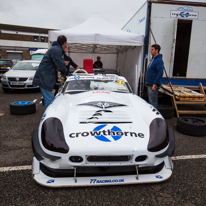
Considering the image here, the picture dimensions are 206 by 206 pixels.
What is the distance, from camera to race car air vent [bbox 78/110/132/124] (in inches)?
90.3

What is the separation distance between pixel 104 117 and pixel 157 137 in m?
0.69

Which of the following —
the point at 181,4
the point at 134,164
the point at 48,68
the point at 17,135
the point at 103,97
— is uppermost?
the point at 181,4

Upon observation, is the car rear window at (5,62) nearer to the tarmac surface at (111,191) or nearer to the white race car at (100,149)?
the tarmac surface at (111,191)

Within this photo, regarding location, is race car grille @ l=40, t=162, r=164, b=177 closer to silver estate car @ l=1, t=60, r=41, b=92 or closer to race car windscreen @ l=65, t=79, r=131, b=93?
race car windscreen @ l=65, t=79, r=131, b=93

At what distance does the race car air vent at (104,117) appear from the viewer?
2293 mm

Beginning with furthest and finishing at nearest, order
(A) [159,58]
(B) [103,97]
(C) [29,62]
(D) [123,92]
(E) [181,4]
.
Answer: (C) [29,62], (E) [181,4], (A) [159,58], (D) [123,92], (B) [103,97]

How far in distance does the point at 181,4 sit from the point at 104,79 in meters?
3.91

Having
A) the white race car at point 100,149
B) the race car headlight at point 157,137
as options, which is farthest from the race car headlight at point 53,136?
the race car headlight at point 157,137

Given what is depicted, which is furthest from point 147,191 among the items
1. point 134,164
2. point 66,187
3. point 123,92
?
point 123,92

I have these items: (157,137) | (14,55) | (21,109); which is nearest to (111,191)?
(157,137)

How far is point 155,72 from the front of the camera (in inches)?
177

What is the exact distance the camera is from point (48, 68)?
360 cm

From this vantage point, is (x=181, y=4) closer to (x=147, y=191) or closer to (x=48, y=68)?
(x=48, y=68)

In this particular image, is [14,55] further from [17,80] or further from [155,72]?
[155,72]
